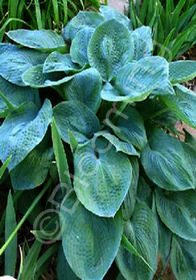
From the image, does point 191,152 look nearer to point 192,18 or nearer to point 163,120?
point 163,120

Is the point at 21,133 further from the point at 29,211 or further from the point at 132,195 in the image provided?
the point at 132,195

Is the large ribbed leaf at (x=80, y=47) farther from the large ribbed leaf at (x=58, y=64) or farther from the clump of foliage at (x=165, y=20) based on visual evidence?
the clump of foliage at (x=165, y=20)

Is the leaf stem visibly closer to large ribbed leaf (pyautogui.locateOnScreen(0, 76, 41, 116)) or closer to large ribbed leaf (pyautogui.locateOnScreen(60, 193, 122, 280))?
large ribbed leaf (pyautogui.locateOnScreen(60, 193, 122, 280))

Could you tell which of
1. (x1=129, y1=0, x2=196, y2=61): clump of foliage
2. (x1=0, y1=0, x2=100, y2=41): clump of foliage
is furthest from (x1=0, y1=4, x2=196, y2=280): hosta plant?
(x1=129, y1=0, x2=196, y2=61): clump of foliage

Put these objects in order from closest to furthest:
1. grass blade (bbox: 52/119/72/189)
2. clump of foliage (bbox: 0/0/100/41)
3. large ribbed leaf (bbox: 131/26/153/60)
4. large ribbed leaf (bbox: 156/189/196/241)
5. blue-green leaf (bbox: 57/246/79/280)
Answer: grass blade (bbox: 52/119/72/189) < blue-green leaf (bbox: 57/246/79/280) < large ribbed leaf (bbox: 156/189/196/241) < large ribbed leaf (bbox: 131/26/153/60) < clump of foliage (bbox: 0/0/100/41)

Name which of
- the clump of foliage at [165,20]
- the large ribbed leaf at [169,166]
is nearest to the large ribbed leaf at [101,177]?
the large ribbed leaf at [169,166]

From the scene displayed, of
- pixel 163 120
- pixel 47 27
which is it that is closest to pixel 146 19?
pixel 47 27

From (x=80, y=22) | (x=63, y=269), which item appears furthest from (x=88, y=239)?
(x=80, y=22)
